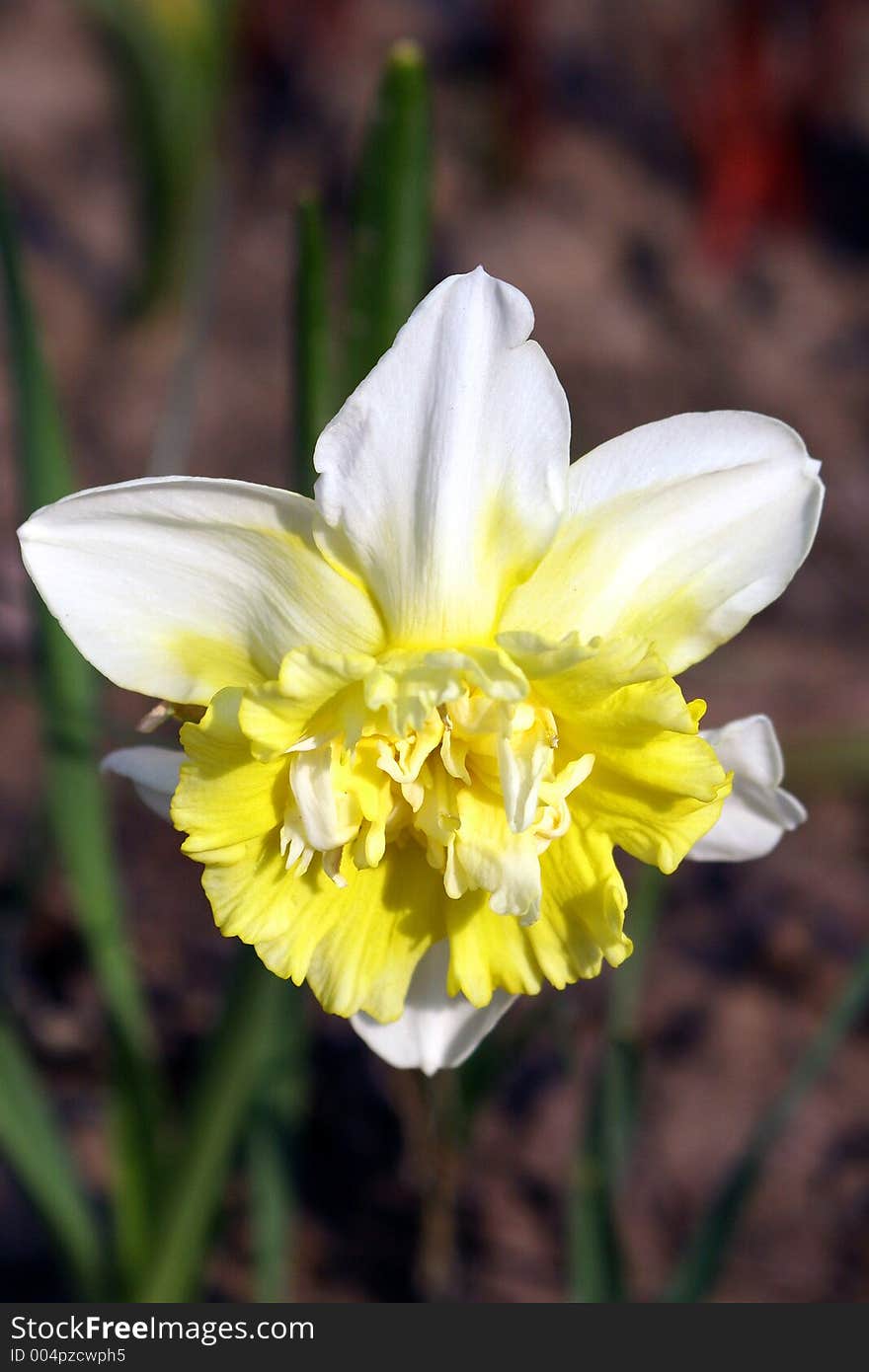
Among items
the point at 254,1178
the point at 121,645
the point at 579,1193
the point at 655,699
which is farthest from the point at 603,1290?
the point at 121,645

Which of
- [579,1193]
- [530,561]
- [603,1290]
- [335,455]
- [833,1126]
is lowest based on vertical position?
[833,1126]

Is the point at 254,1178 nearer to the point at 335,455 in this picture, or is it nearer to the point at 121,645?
the point at 121,645

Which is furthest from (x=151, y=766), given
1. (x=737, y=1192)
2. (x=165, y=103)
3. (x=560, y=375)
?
(x=165, y=103)

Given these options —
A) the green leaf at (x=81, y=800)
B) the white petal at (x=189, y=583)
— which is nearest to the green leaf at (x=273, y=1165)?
the green leaf at (x=81, y=800)

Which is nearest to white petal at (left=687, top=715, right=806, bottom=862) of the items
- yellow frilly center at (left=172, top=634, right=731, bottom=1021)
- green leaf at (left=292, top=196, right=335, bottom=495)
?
yellow frilly center at (left=172, top=634, right=731, bottom=1021)

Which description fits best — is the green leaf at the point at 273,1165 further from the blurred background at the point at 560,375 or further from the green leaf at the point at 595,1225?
the green leaf at the point at 595,1225

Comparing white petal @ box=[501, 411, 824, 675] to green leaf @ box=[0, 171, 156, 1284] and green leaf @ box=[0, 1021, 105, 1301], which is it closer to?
green leaf @ box=[0, 171, 156, 1284]
